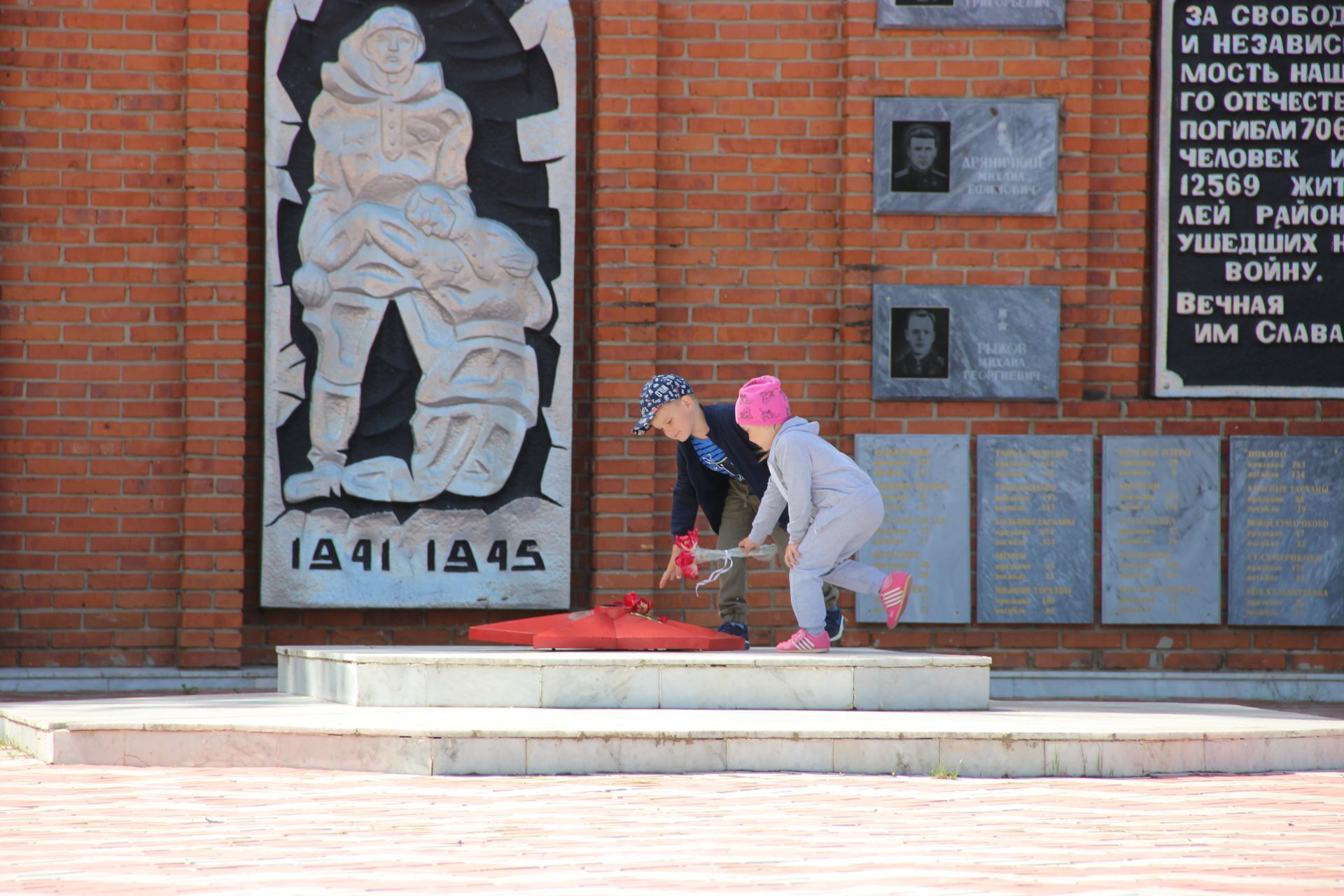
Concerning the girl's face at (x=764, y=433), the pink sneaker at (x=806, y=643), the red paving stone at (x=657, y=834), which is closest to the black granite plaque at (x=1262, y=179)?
the girl's face at (x=764, y=433)

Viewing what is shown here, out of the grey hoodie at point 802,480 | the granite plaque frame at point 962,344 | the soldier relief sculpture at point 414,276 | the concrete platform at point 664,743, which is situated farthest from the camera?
the granite plaque frame at point 962,344

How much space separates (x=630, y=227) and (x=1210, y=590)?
3911mm

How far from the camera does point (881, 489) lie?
8906mm

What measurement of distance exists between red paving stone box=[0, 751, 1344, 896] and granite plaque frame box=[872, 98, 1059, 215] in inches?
176

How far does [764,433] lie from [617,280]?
7.56 ft

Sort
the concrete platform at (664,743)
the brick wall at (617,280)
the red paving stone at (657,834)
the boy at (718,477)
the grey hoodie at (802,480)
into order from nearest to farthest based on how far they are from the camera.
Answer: the red paving stone at (657,834)
the concrete platform at (664,743)
the grey hoodie at (802,480)
the boy at (718,477)
the brick wall at (617,280)

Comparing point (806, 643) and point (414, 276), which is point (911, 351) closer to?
point (806, 643)

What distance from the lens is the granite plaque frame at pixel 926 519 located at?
8898 millimetres

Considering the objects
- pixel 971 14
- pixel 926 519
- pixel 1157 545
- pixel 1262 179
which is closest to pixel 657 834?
pixel 926 519

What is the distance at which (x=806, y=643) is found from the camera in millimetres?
6836

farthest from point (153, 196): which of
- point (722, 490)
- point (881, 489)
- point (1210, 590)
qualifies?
point (1210, 590)

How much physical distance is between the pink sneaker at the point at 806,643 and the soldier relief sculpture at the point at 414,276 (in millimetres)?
2590

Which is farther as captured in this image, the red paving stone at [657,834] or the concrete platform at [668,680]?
the concrete platform at [668,680]

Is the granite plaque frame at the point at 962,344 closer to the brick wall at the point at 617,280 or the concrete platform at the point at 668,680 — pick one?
the brick wall at the point at 617,280
